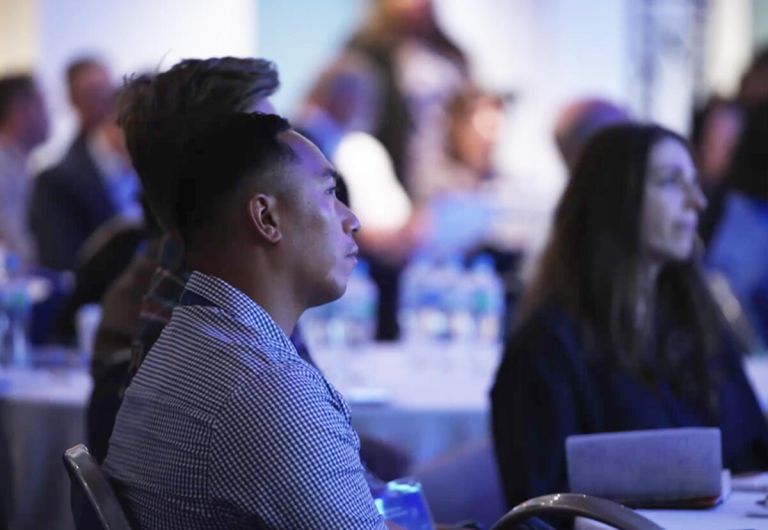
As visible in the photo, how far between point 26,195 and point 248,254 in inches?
193

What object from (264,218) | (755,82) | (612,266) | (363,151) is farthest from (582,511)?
(755,82)

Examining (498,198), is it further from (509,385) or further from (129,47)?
(509,385)

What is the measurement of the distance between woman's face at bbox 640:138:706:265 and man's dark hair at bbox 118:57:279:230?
87cm

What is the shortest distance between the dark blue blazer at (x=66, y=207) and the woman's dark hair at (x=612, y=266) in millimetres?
3637

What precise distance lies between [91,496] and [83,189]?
4.64 meters

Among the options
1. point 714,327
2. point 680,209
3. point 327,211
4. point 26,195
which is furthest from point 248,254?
point 26,195

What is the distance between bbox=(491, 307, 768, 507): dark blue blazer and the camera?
269 centimetres

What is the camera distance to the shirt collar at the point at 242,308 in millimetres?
1717

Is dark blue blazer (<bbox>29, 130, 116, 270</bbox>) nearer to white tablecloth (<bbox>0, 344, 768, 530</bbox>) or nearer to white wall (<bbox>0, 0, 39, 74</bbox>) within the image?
white wall (<bbox>0, 0, 39, 74</bbox>)

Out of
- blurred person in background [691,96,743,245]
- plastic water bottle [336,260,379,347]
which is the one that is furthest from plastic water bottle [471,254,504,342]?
blurred person in background [691,96,743,245]

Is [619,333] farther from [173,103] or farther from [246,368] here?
[246,368]

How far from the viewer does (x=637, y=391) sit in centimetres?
281

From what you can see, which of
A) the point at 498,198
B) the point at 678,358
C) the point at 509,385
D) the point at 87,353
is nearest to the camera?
the point at 509,385

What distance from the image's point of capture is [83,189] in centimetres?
622
